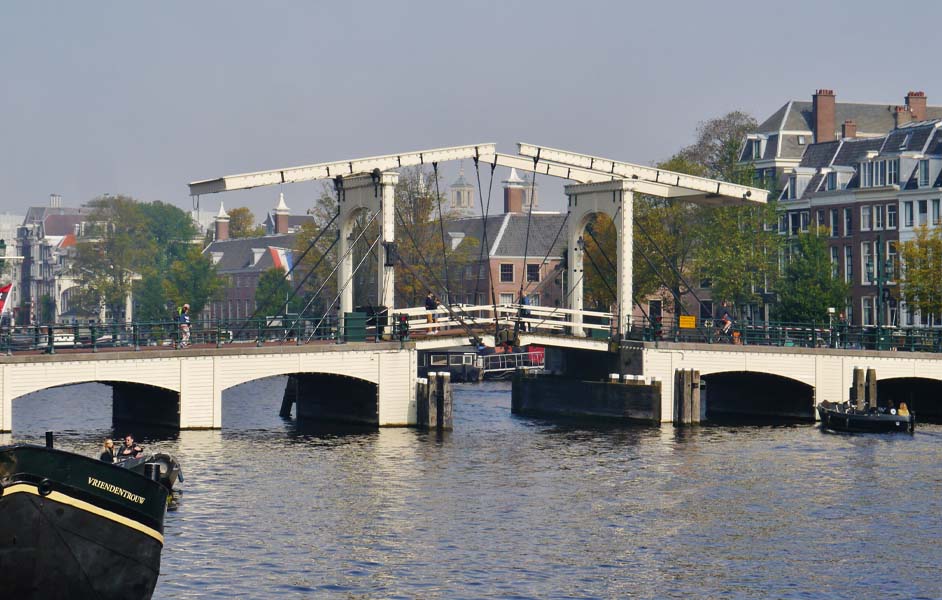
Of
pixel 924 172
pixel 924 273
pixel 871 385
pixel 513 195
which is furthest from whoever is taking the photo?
pixel 513 195

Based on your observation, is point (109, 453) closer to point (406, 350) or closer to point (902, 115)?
point (406, 350)

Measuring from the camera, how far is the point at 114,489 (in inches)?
763

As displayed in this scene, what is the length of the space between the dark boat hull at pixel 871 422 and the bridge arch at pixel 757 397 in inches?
122

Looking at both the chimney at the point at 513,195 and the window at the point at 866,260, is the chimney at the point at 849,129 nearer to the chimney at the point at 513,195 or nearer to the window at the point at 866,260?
the window at the point at 866,260

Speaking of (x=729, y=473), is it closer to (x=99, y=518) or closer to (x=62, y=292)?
(x=99, y=518)

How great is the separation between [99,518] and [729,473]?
69.1ft

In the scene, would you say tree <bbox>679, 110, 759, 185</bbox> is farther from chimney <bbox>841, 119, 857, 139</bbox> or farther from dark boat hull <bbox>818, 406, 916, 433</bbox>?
dark boat hull <bbox>818, 406, 916, 433</bbox>

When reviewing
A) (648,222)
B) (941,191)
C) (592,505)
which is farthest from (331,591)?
(941,191)

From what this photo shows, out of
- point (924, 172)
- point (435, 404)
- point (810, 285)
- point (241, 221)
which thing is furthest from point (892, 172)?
point (241, 221)

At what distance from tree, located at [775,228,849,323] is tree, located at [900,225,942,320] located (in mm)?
7217

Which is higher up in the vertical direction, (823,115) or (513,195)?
(823,115)

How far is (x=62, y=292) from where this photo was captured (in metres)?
173

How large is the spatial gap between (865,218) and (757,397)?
26214mm

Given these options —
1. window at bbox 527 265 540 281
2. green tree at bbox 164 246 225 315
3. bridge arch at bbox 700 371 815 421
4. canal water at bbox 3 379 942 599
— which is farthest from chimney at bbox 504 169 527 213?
canal water at bbox 3 379 942 599
